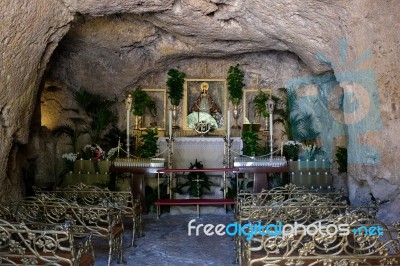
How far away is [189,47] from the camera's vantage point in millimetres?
9750

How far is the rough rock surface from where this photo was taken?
6.04m

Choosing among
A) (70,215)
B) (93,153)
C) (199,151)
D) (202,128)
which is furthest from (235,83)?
(70,215)

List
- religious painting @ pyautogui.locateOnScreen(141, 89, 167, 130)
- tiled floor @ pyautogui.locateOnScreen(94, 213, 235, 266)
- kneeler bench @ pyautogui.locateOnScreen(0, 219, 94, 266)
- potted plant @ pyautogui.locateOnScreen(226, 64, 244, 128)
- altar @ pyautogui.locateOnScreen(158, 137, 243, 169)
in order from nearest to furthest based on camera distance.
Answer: kneeler bench @ pyautogui.locateOnScreen(0, 219, 94, 266) → tiled floor @ pyautogui.locateOnScreen(94, 213, 235, 266) → altar @ pyautogui.locateOnScreen(158, 137, 243, 169) → potted plant @ pyautogui.locateOnScreen(226, 64, 244, 128) → religious painting @ pyautogui.locateOnScreen(141, 89, 167, 130)

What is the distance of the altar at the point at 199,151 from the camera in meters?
9.95

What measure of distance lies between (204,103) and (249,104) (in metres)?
1.12

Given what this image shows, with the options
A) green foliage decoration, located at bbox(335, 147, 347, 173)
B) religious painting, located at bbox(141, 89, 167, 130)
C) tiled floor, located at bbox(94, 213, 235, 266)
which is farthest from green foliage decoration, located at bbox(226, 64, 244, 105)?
tiled floor, located at bbox(94, 213, 235, 266)

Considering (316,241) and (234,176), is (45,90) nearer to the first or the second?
(234,176)

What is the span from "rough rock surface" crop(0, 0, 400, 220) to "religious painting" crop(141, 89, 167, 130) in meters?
0.31

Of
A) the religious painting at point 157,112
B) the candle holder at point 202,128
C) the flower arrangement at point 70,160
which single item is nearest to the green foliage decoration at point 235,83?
the candle holder at point 202,128

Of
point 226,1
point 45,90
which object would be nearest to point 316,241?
point 226,1

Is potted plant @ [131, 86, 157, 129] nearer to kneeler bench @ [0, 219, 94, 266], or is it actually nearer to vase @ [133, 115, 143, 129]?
vase @ [133, 115, 143, 129]

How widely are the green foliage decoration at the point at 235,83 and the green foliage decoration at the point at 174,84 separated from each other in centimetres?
120

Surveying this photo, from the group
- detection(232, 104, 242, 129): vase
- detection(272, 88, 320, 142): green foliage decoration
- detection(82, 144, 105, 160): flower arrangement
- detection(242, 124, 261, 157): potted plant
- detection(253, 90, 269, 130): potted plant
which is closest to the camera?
detection(242, 124, 261, 157): potted plant

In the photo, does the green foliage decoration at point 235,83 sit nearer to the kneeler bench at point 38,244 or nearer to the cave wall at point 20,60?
the cave wall at point 20,60
